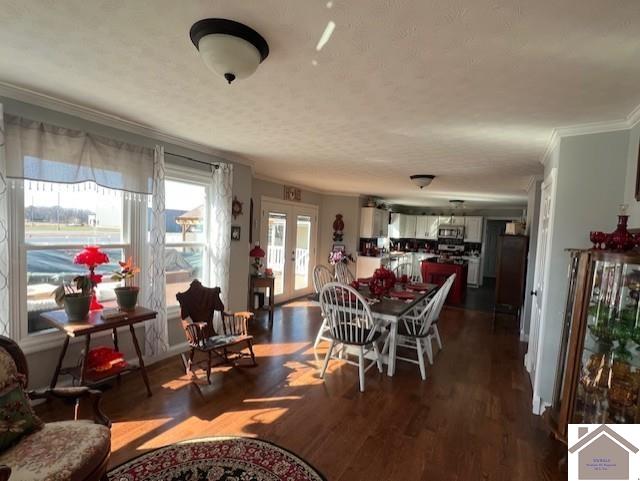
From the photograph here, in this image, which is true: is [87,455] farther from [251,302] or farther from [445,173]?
[445,173]

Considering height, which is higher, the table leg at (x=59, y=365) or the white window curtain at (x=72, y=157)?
the white window curtain at (x=72, y=157)

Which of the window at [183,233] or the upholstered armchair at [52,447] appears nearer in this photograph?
the upholstered armchair at [52,447]

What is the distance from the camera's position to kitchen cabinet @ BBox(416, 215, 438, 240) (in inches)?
381

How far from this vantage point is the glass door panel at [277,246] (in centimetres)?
602

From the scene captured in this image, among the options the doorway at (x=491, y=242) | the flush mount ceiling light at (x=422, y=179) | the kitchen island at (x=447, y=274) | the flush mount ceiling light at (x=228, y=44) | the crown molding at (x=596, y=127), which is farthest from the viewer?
the doorway at (x=491, y=242)

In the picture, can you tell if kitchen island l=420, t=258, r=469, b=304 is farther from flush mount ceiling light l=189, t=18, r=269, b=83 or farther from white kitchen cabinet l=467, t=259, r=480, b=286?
flush mount ceiling light l=189, t=18, r=269, b=83

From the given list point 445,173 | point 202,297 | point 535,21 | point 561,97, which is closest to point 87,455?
point 202,297

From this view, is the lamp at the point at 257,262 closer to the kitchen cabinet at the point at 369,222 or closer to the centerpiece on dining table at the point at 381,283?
the centerpiece on dining table at the point at 381,283

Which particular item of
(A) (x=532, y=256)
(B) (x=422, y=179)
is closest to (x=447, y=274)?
(A) (x=532, y=256)

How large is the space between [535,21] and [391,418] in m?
2.64

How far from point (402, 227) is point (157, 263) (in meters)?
7.92

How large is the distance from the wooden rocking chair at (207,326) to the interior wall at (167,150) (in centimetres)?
53

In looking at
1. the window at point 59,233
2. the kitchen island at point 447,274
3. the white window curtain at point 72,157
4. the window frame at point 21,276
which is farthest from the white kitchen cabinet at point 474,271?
the window frame at point 21,276

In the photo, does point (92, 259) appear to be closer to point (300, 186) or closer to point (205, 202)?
point (205, 202)
